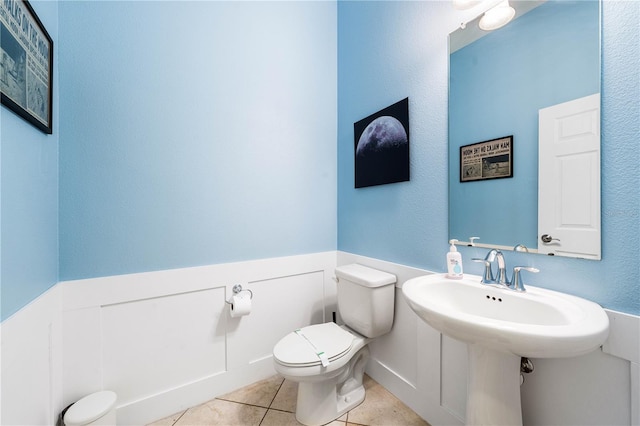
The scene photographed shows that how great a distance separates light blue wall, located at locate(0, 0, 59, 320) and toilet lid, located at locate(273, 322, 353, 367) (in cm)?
97

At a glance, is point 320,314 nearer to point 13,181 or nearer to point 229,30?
point 13,181

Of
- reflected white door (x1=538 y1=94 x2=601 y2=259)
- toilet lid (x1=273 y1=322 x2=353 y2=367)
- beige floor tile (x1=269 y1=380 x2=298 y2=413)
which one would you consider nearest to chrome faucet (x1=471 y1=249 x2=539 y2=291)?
reflected white door (x1=538 y1=94 x2=601 y2=259)

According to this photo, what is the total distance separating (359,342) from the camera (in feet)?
4.64

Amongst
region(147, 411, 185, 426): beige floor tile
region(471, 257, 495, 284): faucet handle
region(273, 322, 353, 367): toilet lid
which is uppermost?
region(471, 257, 495, 284): faucet handle

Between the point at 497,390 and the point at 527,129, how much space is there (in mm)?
976

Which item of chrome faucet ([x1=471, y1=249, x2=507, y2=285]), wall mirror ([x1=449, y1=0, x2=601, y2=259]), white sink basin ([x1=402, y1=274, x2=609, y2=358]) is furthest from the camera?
chrome faucet ([x1=471, y1=249, x2=507, y2=285])

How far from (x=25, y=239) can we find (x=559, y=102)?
191cm

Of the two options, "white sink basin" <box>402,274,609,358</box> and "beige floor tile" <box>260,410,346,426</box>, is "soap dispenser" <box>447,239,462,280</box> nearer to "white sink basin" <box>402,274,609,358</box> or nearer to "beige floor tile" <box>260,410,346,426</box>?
Answer: "white sink basin" <box>402,274,609,358</box>

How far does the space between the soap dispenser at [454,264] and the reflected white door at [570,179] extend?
29 cm

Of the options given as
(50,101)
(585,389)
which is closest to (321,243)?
(585,389)

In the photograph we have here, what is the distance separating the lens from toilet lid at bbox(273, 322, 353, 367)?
1193 millimetres

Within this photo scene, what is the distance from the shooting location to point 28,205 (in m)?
0.89

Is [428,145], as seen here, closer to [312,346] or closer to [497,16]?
[497,16]

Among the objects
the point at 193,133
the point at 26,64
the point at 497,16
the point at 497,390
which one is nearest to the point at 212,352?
the point at 193,133
